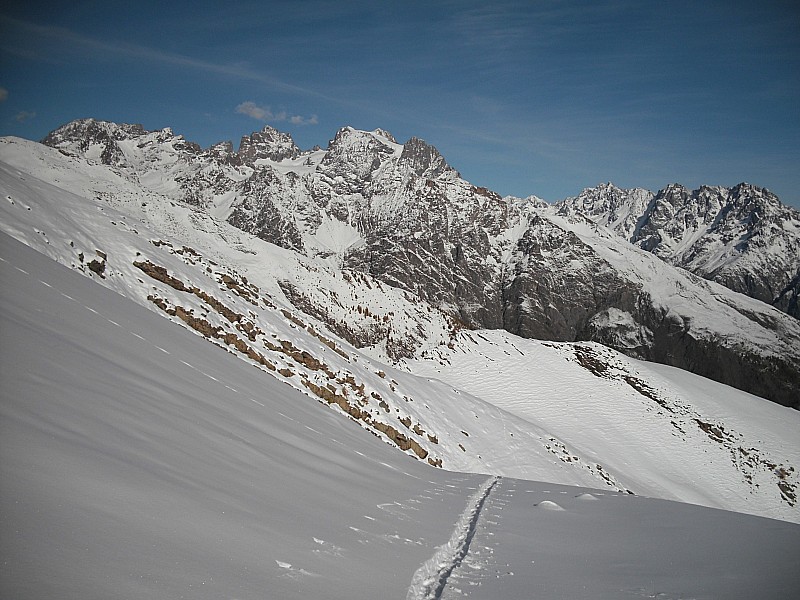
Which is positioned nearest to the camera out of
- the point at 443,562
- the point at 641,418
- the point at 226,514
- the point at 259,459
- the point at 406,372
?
the point at 226,514

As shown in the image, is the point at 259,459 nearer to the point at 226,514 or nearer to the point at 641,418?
the point at 226,514

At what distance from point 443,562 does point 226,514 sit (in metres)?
2.79

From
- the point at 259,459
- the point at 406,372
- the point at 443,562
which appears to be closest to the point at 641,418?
the point at 406,372

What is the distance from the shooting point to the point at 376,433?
1666 cm

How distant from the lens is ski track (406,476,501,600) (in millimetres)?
4855

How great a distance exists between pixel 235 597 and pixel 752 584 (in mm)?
4895

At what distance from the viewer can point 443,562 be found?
5859 millimetres

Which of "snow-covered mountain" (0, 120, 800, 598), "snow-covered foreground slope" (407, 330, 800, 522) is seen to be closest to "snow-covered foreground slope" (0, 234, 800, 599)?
"snow-covered mountain" (0, 120, 800, 598)

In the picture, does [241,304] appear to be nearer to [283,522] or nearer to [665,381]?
[283,522]

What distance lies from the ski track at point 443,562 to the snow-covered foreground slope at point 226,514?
1.3 inches

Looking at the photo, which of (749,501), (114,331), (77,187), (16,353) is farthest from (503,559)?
(77,187)

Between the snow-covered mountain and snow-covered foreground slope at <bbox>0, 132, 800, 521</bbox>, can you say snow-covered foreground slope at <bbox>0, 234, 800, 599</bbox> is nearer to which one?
the snow-covered mountain

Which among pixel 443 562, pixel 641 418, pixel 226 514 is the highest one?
pixel 641 418

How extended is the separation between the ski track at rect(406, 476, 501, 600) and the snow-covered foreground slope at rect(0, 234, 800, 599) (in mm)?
33
